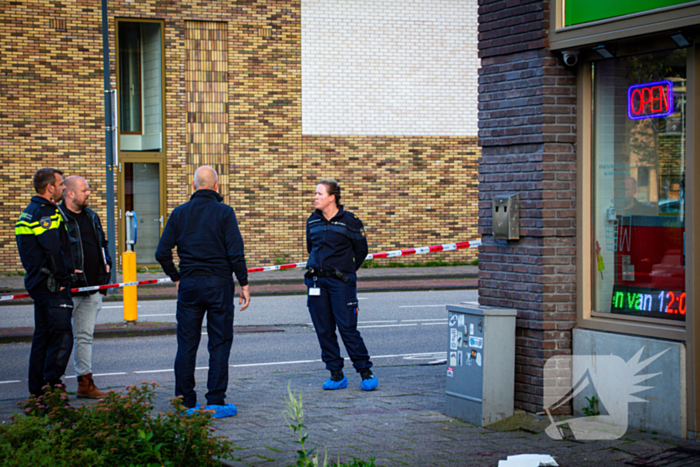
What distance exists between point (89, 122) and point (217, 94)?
11.3ft

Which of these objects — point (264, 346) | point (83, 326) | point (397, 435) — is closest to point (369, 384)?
point (397, 435)

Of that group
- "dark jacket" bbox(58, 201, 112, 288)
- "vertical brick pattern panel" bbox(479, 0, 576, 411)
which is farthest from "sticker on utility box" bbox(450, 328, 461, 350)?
"dark jacket" bbox(58, 201, 112, 288)

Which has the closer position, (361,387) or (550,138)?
(550,138)

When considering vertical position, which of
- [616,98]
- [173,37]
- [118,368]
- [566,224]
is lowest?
[118,368]

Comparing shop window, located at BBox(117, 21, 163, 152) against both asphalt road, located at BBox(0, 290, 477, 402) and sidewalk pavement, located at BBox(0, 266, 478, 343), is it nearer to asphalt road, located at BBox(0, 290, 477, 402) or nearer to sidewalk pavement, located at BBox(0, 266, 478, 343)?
sidewalk pavement, located at BBox(0, 266, 478, 343)

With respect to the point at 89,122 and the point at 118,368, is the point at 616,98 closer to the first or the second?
the point at 118,368

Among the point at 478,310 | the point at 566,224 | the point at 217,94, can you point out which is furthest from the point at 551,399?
the point at 217,94

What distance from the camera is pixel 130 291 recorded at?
1212 centimetres

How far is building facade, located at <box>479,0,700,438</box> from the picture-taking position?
18.5 ft

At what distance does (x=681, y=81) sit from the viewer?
556 cm

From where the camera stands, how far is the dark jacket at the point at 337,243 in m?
7.38

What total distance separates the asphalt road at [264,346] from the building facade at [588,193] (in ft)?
8.84

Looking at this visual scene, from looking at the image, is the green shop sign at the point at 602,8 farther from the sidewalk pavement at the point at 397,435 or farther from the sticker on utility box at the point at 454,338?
the sidewalk pavement at the point at 397,435

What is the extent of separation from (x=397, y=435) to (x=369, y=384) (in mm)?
1646
